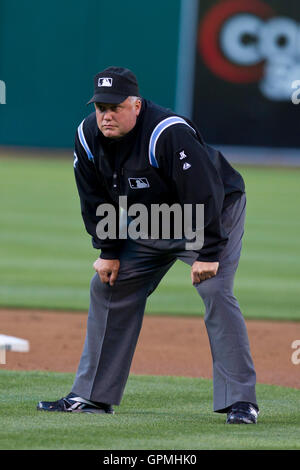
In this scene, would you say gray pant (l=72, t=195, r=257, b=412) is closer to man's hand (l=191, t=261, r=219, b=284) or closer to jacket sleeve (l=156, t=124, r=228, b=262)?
man's hand (l=191, t=261, r=219, b=284)

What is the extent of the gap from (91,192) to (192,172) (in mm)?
562

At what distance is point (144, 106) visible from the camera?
15.2 ft

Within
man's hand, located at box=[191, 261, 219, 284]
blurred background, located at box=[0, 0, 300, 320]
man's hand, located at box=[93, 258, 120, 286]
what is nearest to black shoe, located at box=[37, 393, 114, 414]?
man's hand, located at box=[93, 258, 120, 286]

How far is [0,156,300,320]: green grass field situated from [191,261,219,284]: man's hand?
13.5 feet

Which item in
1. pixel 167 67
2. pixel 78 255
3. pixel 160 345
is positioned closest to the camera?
pixel 160 345

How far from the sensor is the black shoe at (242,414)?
177 inches

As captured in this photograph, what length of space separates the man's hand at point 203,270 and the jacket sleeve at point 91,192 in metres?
0.47

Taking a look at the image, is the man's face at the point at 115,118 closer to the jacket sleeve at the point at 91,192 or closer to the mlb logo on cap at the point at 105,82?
the mlb logo on cap at the point at 105,82

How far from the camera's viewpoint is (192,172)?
14.5 feet

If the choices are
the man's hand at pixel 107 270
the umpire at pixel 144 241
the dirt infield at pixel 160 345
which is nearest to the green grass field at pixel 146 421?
the umpire at pixel 144 241

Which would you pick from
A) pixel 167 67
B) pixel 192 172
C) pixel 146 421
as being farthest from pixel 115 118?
pixel 167 67

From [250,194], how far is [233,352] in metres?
14.0

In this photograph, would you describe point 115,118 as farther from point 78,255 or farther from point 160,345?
point 78,255

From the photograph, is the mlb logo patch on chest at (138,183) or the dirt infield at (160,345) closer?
the mlb logo patch on chest at (138,183)
